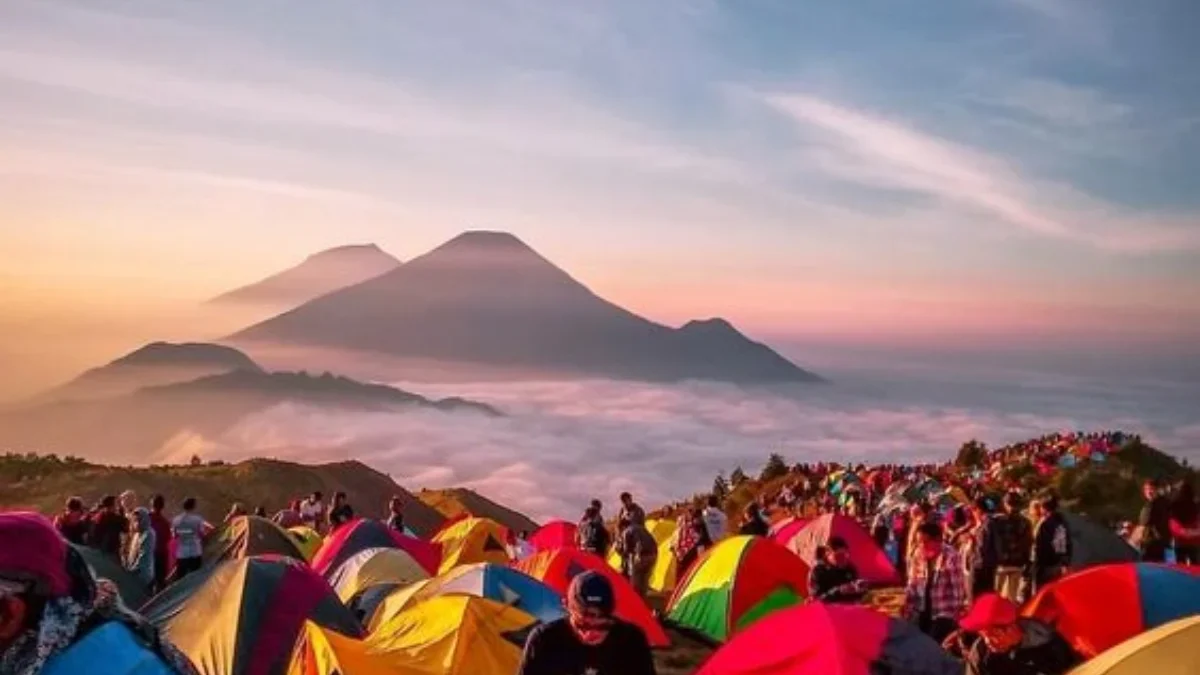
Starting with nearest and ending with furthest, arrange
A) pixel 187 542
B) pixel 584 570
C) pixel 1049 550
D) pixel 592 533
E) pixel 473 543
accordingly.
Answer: pixel 1049 550
pixel 584 570
pixel 187 542
pixel 592 533
pixel 473 543

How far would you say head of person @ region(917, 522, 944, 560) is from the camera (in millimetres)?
9914

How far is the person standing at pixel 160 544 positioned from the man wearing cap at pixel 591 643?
971 cm

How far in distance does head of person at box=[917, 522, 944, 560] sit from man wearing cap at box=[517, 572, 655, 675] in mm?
5596

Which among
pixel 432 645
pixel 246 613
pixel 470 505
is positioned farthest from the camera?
pixel 470 505

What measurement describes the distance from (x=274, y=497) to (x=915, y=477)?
76.4 ft

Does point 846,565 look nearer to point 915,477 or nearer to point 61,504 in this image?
point 915,477

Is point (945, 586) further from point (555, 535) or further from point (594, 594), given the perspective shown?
point (555, 535)

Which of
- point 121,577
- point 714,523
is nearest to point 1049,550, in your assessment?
point 714,523

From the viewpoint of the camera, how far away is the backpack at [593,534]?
1619cm

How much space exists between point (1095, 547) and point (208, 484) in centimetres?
3350

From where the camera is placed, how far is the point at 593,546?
1616 cm

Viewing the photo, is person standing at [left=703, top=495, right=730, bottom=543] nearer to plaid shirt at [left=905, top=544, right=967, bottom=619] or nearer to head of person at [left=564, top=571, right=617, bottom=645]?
plaid shirt at [left=905, top=544, right=967, bottom=619]

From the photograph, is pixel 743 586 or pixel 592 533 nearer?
→ pixel 743 586

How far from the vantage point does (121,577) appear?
12141mm
